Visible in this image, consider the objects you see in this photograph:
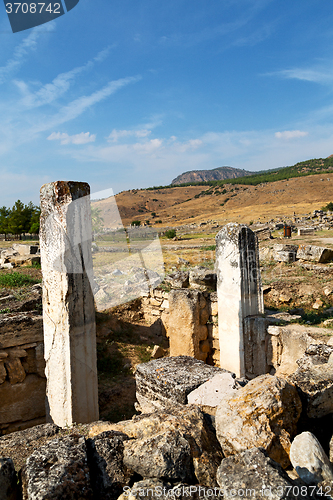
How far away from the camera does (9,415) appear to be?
18.1 ft

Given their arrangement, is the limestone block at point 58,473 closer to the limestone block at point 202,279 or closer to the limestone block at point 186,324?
the limestone block at point 186,324

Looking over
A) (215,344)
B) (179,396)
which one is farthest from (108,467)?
(215,344)

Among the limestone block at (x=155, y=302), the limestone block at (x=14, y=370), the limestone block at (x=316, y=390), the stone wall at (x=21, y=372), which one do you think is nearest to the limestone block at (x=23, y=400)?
the stone wall at (x=21, y=372)

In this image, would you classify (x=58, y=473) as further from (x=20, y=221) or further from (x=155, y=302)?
(x=20, y=221)

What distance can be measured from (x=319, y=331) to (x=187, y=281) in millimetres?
4838

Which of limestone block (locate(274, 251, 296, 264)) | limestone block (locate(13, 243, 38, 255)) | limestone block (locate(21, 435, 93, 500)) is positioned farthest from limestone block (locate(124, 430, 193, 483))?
limestone block (locate(13, 243, 38, 255))

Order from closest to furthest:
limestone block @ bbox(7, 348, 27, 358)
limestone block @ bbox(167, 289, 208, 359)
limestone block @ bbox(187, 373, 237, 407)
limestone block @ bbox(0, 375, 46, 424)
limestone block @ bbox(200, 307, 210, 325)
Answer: limestone block @ bbox(187, 373, 237, 407), limestone block @ bbox(0, 375, 46, 424), limestone block @ bbox(7, 348, 27, 358), limestone block @ bbox(167, 289, 208, 359), limestone block @ bbox(200, 307, 210, 325)

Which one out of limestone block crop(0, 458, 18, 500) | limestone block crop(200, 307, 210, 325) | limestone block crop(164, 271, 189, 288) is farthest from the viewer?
limestone block crop(164, 271, 189, 288)

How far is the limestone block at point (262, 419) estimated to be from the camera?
2312mm

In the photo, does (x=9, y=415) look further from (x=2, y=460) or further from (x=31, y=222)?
(x=31, y=222)

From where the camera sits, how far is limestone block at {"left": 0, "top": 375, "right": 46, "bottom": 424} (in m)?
5.50

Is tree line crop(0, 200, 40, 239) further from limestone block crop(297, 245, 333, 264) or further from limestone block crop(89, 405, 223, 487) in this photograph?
limestone block crop(89, 405, 223, 487)

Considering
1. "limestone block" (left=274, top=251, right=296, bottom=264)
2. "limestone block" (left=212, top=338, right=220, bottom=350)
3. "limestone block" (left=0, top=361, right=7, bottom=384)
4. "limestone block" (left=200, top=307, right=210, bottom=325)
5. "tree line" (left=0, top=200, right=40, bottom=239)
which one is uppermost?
"tree line" (left=0, top=200, right=40, bottom=239)

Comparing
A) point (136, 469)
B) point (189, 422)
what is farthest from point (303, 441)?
point (136, 469)
